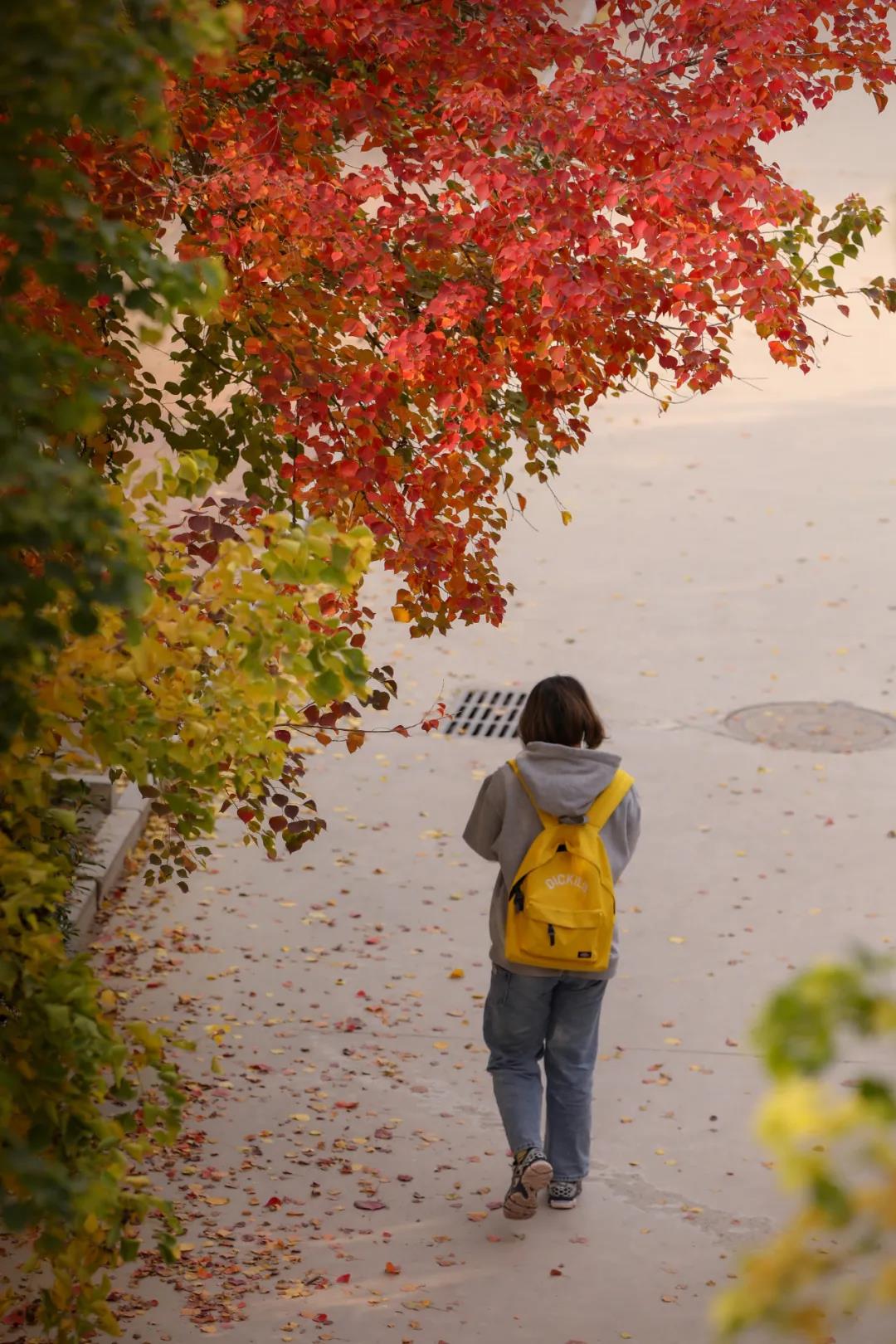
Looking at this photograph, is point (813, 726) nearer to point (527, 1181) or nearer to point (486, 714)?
point (486, 714)

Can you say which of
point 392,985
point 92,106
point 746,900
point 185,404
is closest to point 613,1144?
point 392,985

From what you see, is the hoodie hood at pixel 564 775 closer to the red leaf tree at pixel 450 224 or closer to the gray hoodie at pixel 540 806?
the gray hoodie at pixel 540 806

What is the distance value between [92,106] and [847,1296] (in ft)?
5.68

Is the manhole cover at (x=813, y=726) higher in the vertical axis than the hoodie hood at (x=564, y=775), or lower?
higher

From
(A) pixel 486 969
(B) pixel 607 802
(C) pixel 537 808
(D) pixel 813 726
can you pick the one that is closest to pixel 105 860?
(A) pixel 486 969

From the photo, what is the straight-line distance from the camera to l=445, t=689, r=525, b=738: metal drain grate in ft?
32.5

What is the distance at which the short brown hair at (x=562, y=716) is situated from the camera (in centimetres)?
504

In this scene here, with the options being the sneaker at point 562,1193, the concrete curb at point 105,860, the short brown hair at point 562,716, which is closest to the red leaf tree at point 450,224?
the short brown hair at point 562,716

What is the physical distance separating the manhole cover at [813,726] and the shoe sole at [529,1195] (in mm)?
4956

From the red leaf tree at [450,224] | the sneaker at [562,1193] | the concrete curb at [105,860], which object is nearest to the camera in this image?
the red leaf tree at [450,224]

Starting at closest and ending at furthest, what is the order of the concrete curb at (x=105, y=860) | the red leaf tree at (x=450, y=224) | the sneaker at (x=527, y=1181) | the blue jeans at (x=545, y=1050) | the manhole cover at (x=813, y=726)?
the red leaf tree at (x=450, y=224)
the sneaker at (x=527, y=1181)
the blue jeans at (x=545, y=1050)
the concrete curb at (x=105, y=860)
the manhole cover at (x=813, y=726)

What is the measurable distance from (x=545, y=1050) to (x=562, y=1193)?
0.48 metres

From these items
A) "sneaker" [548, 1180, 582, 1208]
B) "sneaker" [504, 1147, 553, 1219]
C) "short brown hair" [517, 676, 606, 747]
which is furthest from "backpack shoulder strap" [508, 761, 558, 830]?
"sneaker" [548, 1180, 582, 1208]

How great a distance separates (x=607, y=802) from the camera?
16.4ft
